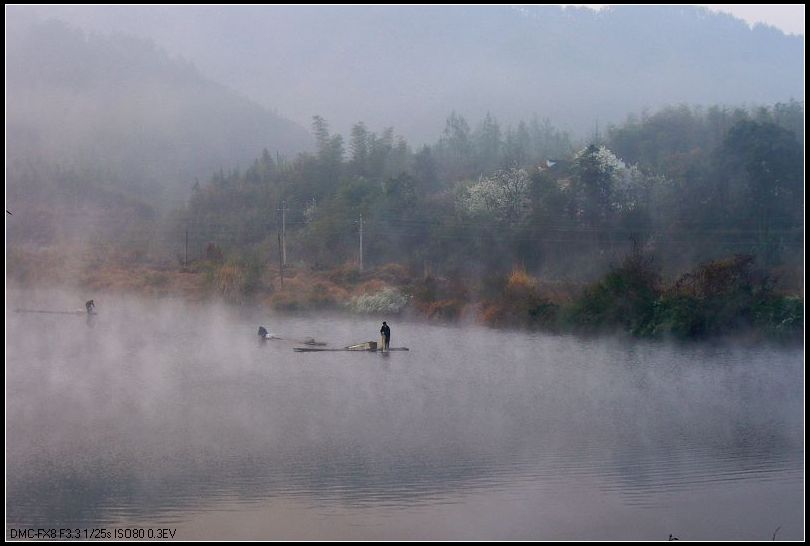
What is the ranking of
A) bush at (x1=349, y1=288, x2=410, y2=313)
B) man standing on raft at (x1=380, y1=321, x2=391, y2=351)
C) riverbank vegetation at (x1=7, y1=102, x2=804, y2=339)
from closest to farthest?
man standing on raft at (x1=380, y1=321, x2=391, y2=351) < riverbank vegetation at (x1=7, y1=102, x2=804, y2=339) < bush at (x1=349, y1=288, x2=410, y2=313)

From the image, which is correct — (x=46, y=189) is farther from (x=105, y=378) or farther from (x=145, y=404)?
(x=145, y=404)

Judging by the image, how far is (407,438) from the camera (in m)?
7.28

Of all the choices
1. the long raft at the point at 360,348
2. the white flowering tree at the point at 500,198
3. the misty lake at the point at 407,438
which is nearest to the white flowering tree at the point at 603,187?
the white flowering tree at the point at 500,198

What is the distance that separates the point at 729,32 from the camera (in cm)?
2911

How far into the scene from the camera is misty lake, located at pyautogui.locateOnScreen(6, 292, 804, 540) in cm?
550

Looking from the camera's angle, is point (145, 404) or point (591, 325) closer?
point (145, 404)

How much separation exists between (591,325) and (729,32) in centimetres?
2095

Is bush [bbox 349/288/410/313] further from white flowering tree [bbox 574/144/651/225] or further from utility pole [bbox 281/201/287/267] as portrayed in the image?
white flowering tree [bbox 574/144/651/225]

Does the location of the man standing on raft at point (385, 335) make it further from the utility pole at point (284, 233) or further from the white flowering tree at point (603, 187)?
the white flowering tree at point (603, 187)

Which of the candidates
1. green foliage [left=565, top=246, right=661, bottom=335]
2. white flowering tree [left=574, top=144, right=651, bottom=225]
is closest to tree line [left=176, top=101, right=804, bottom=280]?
white flowering tree [left=574, top=144, right=651, bottom=225]

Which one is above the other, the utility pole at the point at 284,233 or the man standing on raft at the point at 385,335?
the utility pole at the point at 284,233

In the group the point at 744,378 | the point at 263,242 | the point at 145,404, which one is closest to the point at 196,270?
the point at 263,242

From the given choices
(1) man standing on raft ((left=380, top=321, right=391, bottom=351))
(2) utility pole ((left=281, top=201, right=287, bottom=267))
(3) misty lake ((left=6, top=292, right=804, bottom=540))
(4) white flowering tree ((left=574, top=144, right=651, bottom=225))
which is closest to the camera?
(3) misty lake ((left=6, top=292, right=804, bottom=540))

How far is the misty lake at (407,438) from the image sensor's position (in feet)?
18.0
